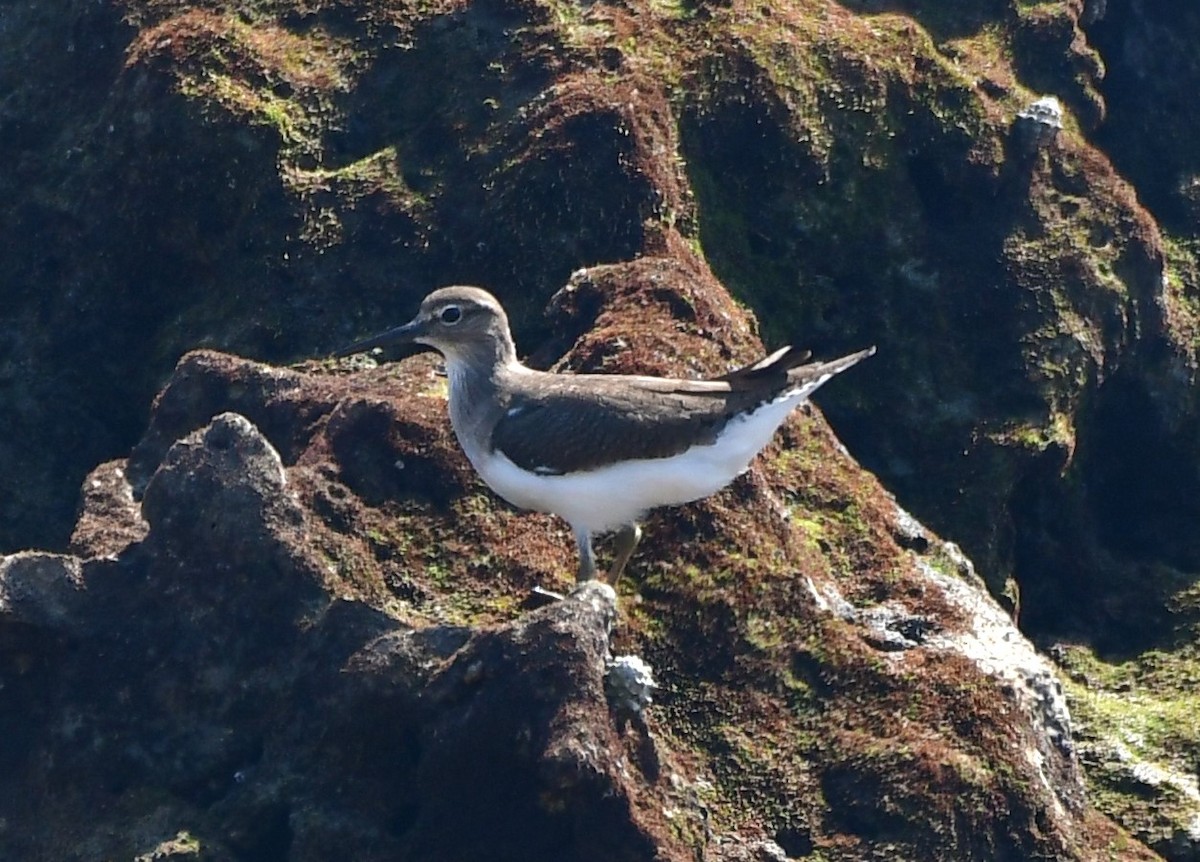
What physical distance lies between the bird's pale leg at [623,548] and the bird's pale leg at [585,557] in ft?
0.48

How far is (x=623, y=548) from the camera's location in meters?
13.6

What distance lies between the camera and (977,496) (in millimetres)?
17969

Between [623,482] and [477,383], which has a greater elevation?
[477,383]

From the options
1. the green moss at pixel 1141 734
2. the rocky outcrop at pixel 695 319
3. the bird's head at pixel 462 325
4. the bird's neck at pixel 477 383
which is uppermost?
the bird's head at pixel 462 325

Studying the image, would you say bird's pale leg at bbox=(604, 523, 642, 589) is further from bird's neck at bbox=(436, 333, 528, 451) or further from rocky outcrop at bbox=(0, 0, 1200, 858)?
bird's neck at bbox=(436, 333, 528, 451)

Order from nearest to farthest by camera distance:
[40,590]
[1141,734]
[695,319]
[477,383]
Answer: [40,590] → [477,383] → [695,319] → [1141,734]

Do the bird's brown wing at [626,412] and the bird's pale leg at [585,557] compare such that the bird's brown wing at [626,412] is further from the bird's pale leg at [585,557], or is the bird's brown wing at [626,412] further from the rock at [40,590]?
the rock at [40,590]

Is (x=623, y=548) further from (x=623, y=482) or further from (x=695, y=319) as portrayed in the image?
(x=695, y=319)

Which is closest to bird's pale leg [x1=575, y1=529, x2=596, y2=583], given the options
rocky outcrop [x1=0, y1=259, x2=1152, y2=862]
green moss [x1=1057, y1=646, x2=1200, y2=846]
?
rocky outcrop [x1=0, y1=259, x2=1152, y2=862]

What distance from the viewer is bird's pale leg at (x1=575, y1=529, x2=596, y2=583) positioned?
13479mm

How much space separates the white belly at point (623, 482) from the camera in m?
13.3

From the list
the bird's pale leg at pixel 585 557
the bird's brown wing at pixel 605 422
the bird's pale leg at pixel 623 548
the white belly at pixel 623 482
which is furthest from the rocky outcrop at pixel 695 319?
the bird's brown wing at pixel 605 422

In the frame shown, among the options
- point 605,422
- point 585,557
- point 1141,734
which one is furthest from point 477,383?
point 1141,734

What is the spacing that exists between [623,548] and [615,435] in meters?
0.88
